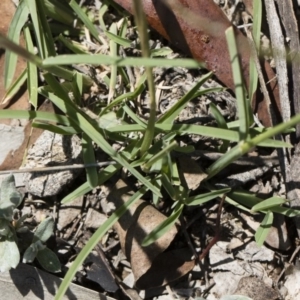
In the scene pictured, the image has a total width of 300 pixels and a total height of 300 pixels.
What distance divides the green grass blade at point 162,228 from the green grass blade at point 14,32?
82 cm

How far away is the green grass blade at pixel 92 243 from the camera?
1.76 meters

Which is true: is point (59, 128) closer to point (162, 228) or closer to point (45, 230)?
point (45, 230)

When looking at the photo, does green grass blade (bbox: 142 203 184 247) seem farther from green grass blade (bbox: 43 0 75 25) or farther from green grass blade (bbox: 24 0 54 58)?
green grass blade (bbox: 43 0 75 25)

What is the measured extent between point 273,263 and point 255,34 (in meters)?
0.94

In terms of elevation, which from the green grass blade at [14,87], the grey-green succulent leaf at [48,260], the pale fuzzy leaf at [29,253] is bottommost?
the grey-green succulent leaf at [48,260]

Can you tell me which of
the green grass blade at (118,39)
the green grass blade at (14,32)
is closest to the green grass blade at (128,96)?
the green grass blade at (118,39)

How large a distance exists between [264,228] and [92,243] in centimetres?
70

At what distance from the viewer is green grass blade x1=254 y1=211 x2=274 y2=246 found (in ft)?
6.75

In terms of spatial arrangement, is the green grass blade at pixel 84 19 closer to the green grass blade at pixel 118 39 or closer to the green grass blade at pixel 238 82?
the green grass blade at pixel 118 39

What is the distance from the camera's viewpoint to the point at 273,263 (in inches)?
86.4

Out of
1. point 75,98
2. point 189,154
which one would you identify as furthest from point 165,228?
point 75,98

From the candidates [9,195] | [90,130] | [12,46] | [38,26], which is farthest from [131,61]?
[9,195]

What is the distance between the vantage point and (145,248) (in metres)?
2.04

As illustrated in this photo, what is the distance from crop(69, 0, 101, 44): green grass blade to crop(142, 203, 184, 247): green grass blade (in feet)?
2.76
